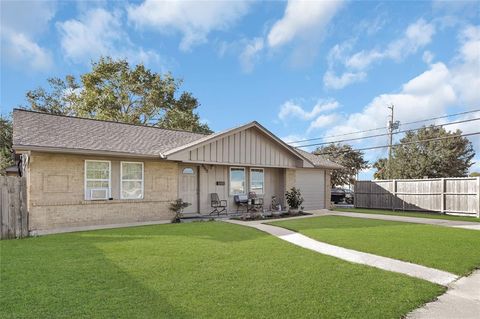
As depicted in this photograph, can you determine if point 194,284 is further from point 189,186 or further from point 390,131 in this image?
point 390,131

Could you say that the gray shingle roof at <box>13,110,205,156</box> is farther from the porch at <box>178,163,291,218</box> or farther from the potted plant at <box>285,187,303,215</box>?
the potted plant at <box>285,187,303,215</box>

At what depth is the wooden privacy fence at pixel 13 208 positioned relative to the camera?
32.1 feet

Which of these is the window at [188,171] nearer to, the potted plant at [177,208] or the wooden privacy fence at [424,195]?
the potted plant at [177,208]

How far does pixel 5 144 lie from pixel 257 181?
1016 inches

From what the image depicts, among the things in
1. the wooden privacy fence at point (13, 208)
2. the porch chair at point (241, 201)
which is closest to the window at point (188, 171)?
the porch chair at point (241, 201)

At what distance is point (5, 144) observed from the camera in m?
29.8

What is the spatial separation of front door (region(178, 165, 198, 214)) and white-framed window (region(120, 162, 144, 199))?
2.17m

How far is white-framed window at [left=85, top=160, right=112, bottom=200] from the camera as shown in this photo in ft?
38.8

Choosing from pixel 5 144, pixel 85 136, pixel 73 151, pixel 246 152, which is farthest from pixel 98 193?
pixel 5 144

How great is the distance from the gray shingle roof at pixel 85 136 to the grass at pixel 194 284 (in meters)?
4.04

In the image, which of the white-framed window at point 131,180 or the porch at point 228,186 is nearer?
the white-framed window at point 131,180

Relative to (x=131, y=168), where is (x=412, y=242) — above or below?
below

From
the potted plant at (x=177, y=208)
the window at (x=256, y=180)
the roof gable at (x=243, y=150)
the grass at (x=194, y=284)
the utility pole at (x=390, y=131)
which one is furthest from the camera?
the utility pole at (x=390, y=131)

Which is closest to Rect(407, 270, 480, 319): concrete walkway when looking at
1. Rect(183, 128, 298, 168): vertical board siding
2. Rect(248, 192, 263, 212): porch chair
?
Rect(183, 128, 298, 168): vertical board siding
